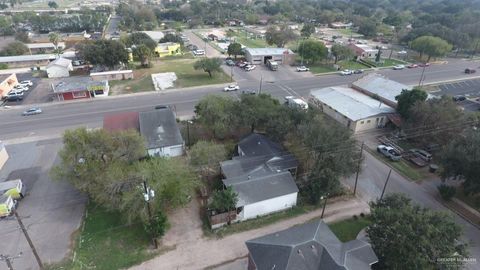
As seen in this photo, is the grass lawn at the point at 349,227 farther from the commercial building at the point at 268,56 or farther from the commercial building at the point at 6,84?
the commercial building at the point at 6,84

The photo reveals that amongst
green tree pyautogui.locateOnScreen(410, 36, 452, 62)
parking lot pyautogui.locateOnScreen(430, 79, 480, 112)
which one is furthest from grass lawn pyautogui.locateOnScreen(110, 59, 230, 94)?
green tree pyautogui.locateOnScreen(410, 36, 452, 62)

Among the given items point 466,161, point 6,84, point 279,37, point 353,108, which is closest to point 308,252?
point 466,161

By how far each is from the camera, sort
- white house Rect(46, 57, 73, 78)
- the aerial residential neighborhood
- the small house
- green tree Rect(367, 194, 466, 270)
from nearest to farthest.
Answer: green tree Rect(367, 194, 466, 270) → the aerial residential neighborhood → the small house → white house Rect(46, 57, 73, 78)

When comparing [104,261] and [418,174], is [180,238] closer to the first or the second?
[104,261]

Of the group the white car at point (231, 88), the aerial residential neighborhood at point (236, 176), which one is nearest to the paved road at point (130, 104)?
the aerial residential neighborhood at point (236, 176)

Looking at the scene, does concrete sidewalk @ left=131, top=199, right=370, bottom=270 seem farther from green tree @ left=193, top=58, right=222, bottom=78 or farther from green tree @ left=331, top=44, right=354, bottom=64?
green tree @ left=331, top=44, right=354, bottom=64

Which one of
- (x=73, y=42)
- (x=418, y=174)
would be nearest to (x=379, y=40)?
(x=418, y=174)
